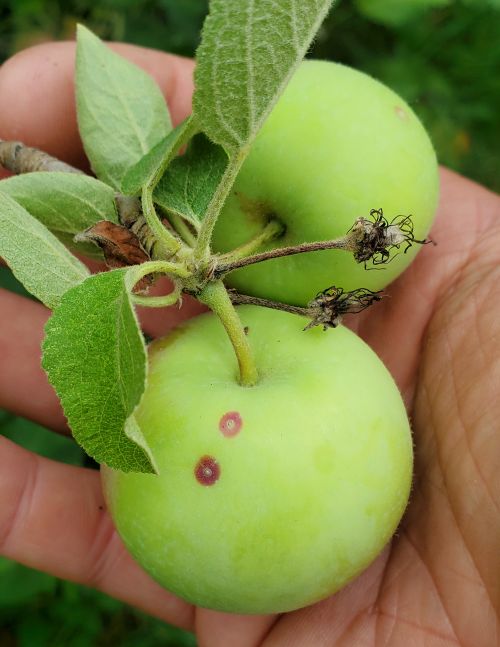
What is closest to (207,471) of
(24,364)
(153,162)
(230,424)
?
(230,424)

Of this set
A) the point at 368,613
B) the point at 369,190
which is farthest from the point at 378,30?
the point at 368,613

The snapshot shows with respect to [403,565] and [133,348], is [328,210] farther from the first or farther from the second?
[403,565]

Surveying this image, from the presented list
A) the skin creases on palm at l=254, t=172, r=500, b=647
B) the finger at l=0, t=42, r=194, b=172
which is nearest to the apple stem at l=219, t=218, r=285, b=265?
the skin creases on palm at l=254, t=172, r=500, b=647

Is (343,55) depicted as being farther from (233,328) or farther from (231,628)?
(231,628)

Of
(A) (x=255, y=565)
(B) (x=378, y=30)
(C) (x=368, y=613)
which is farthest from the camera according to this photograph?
(B) (x=378, y=30)

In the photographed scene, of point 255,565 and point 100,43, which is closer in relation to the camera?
point 255,565

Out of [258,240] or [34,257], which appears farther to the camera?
[258,240]
